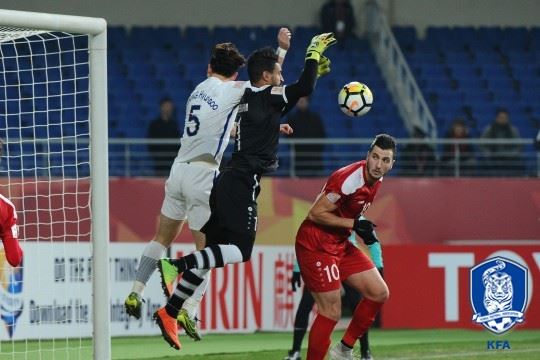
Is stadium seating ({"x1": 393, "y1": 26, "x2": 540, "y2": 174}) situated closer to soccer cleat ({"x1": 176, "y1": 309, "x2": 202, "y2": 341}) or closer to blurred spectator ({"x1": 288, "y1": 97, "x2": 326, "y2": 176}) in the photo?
blurred spectator ({"x1": 288, "y1": 97, "x2": 326, "y2": 176})

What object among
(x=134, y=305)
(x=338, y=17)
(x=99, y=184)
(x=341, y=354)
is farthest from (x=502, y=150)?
(x=99, y=184)

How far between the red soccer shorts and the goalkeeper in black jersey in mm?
582

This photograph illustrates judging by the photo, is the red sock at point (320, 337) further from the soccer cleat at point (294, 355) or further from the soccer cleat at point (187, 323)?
the soccer cleat at point (294, 355)

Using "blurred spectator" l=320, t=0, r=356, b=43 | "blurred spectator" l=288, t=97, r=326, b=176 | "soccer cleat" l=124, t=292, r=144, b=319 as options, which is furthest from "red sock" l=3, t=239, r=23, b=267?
"blurred spectator" l=320, t=0, r=356, b=43

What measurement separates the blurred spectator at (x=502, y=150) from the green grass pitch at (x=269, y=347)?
10.9 ft

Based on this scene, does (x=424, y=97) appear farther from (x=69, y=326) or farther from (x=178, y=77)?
(x=69, y=326)

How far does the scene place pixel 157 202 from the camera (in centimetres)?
1686

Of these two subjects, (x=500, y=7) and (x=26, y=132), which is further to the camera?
(x=500, y=7)

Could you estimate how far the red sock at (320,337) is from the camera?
10.2 m

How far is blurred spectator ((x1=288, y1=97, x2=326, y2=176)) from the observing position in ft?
59.8

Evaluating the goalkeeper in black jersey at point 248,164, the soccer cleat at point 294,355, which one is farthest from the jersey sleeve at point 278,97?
the soccer cleat at point 294,355

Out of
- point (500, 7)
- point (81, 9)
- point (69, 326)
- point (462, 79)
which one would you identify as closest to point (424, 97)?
point (462, 79)

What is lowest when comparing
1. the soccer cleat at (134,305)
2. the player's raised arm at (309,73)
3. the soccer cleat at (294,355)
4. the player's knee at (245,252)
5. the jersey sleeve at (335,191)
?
the soccer cleat at (294,355)

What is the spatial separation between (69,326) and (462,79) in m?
9.12
